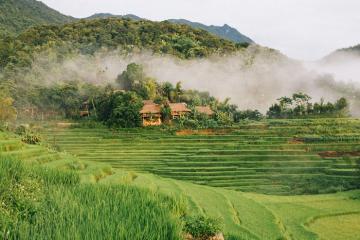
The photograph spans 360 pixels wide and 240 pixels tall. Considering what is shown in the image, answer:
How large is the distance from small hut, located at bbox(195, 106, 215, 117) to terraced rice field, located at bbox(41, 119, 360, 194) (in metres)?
5.52

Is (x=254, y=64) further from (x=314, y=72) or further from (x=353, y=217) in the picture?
(x=353, y=217)

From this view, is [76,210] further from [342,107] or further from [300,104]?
[300,104]

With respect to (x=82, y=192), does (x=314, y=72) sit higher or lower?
higher

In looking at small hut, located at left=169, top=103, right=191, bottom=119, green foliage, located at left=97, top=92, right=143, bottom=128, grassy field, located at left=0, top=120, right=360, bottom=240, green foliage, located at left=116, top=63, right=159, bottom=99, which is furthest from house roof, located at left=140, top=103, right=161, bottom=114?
green foliage, located at left=116, top=63, right=159, bottom=99

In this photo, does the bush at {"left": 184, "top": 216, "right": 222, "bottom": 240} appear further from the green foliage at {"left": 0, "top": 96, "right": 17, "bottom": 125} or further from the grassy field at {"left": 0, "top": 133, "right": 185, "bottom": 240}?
the green foliage at {"left": 0, "top": 96, "right": 17, "bottom": 125}

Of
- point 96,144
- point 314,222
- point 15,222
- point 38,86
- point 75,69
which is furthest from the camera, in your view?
point 75,69

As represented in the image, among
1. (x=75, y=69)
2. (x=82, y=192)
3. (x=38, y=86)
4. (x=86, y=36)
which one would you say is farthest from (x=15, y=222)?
(x=86, y=36)

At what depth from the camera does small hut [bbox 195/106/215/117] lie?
1729 inches

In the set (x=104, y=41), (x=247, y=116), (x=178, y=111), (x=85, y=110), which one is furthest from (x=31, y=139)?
(x=104, y=41)

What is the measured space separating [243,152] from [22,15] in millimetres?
63273

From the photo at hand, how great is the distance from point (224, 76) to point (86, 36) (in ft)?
69.9

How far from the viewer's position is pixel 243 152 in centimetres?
3039

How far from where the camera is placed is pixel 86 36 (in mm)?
72688

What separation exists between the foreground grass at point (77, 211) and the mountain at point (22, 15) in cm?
6885
